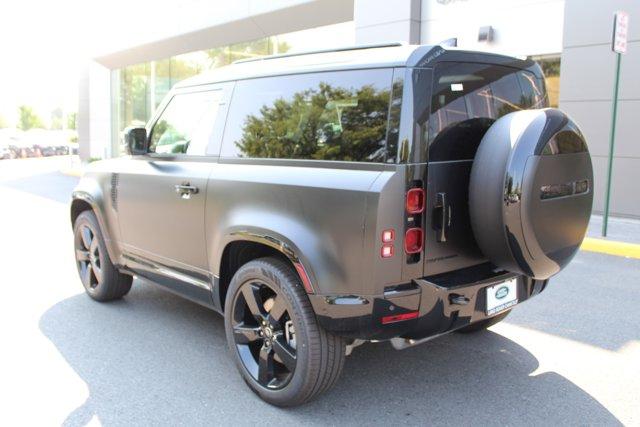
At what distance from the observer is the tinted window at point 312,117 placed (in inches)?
116

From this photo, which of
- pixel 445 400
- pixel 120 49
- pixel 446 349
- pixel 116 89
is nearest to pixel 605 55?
pixel 446 349

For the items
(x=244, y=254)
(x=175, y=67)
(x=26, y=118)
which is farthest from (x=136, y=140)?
(x=26, y=118)

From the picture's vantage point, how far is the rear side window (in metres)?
2.99

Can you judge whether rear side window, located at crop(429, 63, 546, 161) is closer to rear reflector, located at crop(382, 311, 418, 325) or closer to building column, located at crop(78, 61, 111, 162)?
rear reflector, located at crop(382, 311, 418, 325)

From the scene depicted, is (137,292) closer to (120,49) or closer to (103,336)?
(103,336)

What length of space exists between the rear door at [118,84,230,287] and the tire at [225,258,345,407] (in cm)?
48

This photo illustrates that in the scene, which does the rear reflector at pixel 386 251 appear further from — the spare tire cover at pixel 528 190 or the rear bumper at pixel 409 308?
the spare tire cover at pixel 528 190

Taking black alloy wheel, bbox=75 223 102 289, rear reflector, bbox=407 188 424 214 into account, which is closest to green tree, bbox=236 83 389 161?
rear reflector, bbox=407 188 424 214

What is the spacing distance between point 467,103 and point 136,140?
2503mm

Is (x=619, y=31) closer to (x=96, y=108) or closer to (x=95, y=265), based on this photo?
(x=95, y=265)

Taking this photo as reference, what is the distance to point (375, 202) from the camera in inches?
109

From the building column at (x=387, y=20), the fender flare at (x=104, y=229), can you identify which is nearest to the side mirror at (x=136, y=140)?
the fender flare at (x=104, y=229)

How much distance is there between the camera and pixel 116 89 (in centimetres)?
2739

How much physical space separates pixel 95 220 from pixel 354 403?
112 inches
